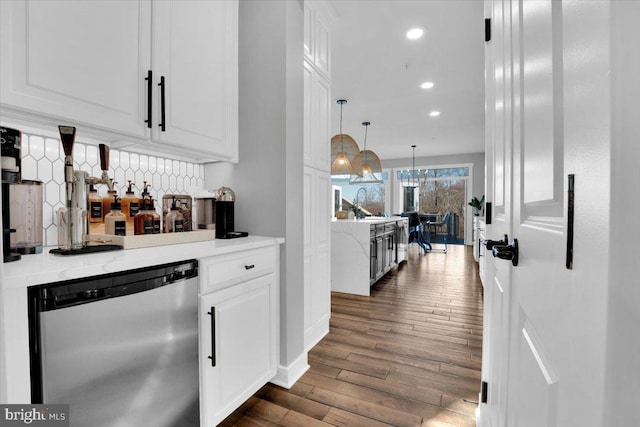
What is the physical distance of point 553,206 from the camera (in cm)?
54

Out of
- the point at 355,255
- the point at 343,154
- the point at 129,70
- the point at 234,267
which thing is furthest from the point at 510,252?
the point at 343,154

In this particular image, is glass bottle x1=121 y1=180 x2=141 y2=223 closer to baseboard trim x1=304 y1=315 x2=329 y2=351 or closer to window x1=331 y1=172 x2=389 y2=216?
baseboard trim x1=304 y1=315 x2=329 y2=351

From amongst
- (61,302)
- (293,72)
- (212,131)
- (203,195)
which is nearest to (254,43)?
(293,72)

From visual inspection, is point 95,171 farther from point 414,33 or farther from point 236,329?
point 414,33

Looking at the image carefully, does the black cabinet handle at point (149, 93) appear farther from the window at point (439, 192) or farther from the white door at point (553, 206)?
the window at point (439, 192)

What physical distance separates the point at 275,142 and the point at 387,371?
1.67 meters

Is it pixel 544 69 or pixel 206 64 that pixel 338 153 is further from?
pixel 544 69

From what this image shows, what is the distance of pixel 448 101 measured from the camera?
15.1 ft

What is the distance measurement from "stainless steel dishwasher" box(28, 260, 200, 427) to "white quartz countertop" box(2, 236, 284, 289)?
3 centimetres

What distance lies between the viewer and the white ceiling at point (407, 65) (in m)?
2.53

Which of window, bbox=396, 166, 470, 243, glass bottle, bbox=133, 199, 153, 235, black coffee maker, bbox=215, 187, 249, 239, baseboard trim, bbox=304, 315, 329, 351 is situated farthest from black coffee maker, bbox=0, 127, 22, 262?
window, bbox=396, 166, 470, 243

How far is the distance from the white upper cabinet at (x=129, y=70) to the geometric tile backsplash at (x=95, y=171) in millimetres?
177

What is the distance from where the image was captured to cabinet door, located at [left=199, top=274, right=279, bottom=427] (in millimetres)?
1316

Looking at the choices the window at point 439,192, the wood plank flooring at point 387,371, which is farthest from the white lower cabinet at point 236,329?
the window at point 439,192
